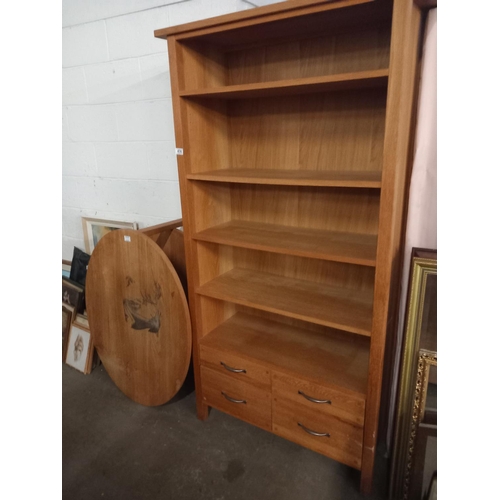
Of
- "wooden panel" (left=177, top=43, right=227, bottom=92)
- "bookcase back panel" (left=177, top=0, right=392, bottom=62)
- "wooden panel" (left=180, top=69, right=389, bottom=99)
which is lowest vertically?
"wooden panel" (left=180, top=69, right=389, bottom=99)

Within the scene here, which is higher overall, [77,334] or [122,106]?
[122,106]

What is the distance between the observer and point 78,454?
188 cm

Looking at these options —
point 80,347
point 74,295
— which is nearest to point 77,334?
point 80,347

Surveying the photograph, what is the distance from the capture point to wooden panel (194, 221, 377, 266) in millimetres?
1423

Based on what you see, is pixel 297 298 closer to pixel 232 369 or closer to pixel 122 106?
pixel 232 369

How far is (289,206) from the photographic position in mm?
1819

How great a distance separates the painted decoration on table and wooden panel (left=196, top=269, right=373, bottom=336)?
10.0 inches

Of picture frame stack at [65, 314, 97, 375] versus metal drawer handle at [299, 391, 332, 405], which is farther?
picture frame stack at [65, 314, 97, 375]

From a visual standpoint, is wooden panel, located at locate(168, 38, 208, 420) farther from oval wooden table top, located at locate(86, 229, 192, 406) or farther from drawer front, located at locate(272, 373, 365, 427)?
drawer front, located at locate(272, 373, 365, 427)

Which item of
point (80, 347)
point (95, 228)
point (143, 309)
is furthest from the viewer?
point (95, 228)

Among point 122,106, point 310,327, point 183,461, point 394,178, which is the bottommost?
point 183,461

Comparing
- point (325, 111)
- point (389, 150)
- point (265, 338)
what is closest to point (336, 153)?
point (325, 111)

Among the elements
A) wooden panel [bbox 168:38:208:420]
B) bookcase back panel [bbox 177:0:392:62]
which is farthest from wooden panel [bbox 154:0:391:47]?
wooden panel [bbox 168:38:208:420]

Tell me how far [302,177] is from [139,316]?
1141 millimetres
